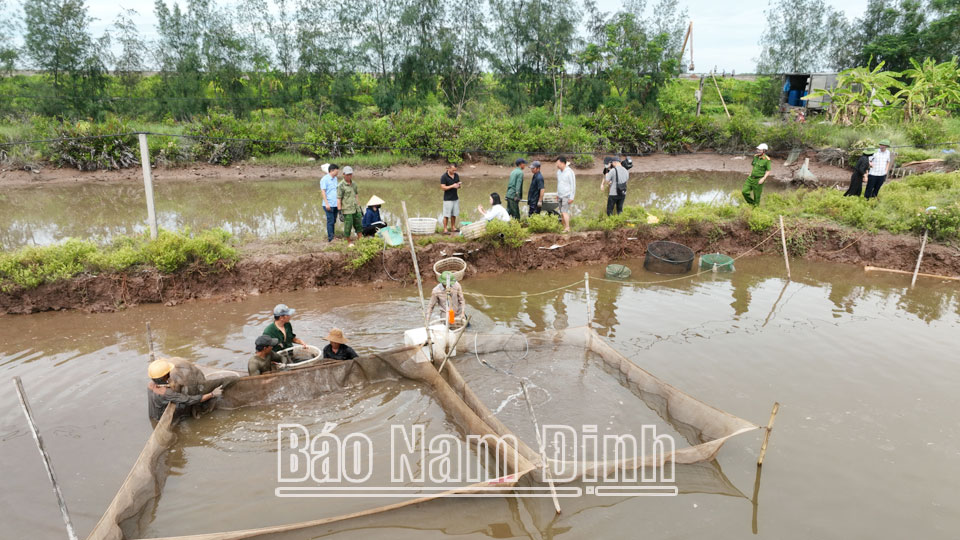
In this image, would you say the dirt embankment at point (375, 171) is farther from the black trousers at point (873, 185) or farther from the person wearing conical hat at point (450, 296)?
the person wearing conical hat at point (450, 296)

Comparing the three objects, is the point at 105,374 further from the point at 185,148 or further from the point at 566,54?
the point at 566,54

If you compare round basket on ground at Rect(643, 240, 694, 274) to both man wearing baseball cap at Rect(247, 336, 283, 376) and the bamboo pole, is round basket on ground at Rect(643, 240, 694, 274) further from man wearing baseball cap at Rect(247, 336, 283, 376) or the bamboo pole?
man wearing baseball cap at Rect(247, 336, 283, 376)

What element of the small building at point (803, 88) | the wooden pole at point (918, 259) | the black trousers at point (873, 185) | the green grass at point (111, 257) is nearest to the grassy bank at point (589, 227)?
the green grass at point (111, 257)

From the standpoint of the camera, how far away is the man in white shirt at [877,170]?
12.3m

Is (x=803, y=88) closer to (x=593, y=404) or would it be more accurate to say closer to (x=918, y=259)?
(x=918, y=259)

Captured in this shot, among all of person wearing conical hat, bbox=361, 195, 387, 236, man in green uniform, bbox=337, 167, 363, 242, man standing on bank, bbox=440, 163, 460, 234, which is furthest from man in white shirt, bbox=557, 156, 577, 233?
man in green uniform, bbox=337, 167, 363, 242

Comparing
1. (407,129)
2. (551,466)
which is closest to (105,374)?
(551,466)

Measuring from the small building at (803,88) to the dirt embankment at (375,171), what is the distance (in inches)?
228

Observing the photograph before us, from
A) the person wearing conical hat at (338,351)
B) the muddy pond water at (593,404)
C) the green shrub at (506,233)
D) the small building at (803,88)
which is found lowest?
the muddy pond water at (593,404)

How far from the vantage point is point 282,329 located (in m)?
6.82

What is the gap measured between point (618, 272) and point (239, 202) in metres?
10.7

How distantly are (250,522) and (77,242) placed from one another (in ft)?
22.2

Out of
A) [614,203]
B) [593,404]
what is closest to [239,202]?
[614,203]

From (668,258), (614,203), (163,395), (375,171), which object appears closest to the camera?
(163,395)
